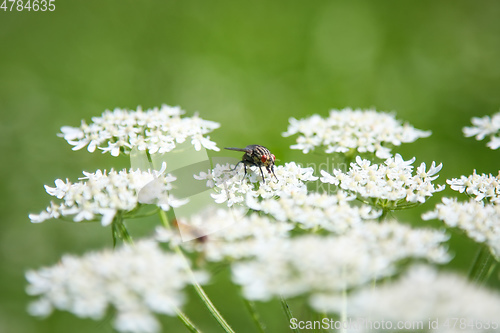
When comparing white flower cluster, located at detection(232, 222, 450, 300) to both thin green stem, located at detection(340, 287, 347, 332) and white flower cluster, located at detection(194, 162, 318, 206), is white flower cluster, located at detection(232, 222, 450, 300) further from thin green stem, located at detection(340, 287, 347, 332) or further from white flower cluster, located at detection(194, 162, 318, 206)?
white flower cluster, located at detection(194, 162, 318, 206)

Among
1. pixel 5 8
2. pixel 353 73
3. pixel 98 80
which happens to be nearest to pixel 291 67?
pixel 353 73

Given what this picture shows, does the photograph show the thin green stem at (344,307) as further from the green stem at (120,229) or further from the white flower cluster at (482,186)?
the white flower cluster at (482,186)

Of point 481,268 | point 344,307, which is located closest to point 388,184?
point 481,268

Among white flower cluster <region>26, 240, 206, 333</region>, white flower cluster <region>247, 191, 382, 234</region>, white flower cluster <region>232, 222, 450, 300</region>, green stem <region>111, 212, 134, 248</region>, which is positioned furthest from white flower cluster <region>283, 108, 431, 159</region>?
white flower cluster <region>26, 240, 206, 333</region>

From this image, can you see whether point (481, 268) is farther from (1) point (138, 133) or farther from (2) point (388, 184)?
(1) point (138, 133)

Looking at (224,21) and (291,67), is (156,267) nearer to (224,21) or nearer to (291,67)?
(291,67)

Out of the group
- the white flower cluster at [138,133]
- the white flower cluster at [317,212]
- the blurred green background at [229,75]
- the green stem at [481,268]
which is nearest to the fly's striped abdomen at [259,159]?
the white flower cluster at [138,133]
